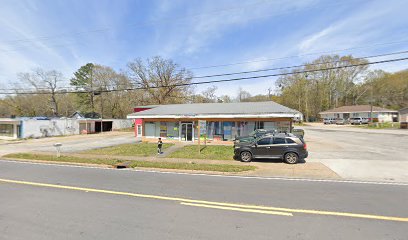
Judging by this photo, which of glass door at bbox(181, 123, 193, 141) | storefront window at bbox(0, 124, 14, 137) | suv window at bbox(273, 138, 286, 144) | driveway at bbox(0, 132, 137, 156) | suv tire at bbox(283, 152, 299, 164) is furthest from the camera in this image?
storefront window at bbox(0, 124, 14, 137)

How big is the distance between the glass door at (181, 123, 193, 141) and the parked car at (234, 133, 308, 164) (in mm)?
10075

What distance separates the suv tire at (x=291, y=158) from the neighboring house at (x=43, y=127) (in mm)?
36345

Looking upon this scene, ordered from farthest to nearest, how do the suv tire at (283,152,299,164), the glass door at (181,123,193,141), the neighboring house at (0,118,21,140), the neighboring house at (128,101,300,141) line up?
the neighboring house at (0,118,21,140) → the glass door at (181,123,193,141) → the neighboring house at (128,101,300,141) → the suv tire at (283,152,299,164)

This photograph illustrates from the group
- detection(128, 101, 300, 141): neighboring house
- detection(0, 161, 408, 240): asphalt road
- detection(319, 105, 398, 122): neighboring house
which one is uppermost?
detection(319, 105, 398, 122): neighboring house

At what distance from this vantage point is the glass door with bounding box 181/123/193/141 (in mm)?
22188

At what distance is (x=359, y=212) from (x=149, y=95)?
46884 mm

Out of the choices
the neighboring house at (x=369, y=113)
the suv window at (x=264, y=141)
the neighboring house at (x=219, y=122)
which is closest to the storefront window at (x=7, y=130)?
the neighboring house at (x=219, y=122)

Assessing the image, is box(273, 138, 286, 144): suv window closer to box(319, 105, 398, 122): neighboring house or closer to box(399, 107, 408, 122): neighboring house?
box(399, 107, 408, 122): neighboring house

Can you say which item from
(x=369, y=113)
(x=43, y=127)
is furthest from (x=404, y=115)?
(x=43, y=127)

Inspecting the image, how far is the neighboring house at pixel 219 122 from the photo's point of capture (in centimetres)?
1908

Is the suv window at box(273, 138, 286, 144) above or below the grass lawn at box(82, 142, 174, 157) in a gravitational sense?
above

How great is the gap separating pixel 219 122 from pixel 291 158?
10079mm

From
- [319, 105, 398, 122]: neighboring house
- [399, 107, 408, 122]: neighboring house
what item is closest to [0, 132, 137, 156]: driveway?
[319, 105, 398, 122]: neighboring house

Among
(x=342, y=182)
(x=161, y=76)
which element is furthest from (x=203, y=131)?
(x=161, y=76)
